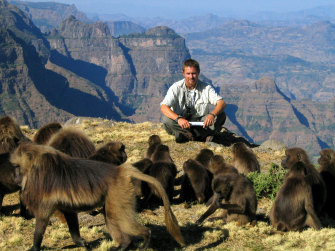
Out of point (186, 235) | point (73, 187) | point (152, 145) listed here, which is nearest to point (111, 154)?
point (186, 235)

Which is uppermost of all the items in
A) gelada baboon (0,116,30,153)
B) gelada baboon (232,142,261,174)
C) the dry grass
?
gelada baboon (0,116,30,153)

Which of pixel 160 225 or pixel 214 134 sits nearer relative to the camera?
pixel 160 225

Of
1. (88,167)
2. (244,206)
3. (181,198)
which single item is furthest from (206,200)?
(88,167)

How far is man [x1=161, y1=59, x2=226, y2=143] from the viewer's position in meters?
11.9

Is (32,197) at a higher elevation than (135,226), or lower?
higher

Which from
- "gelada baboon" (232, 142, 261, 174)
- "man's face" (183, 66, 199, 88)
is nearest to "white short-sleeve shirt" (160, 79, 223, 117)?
"man's face" (183, 66, 199, 88)

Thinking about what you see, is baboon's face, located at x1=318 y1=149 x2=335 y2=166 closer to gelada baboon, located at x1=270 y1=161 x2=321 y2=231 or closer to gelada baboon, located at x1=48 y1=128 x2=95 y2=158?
gelada baboon, located at x1=270 y1=161 x2=321 y2=231

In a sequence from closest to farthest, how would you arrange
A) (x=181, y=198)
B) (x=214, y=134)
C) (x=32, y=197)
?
1. (x=32, y=197)
2. (x=181, y=198)
3. (x=214, y=134)

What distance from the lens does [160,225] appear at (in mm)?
7258

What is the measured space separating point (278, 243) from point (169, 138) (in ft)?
25.1

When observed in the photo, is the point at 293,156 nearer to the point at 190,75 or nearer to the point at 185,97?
the point at 190,75

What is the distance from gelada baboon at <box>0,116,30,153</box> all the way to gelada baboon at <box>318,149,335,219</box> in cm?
663

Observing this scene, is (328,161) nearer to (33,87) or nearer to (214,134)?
(214,134)

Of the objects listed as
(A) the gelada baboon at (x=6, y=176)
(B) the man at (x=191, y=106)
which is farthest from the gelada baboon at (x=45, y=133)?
(B) the man at (x=191, y=106)
